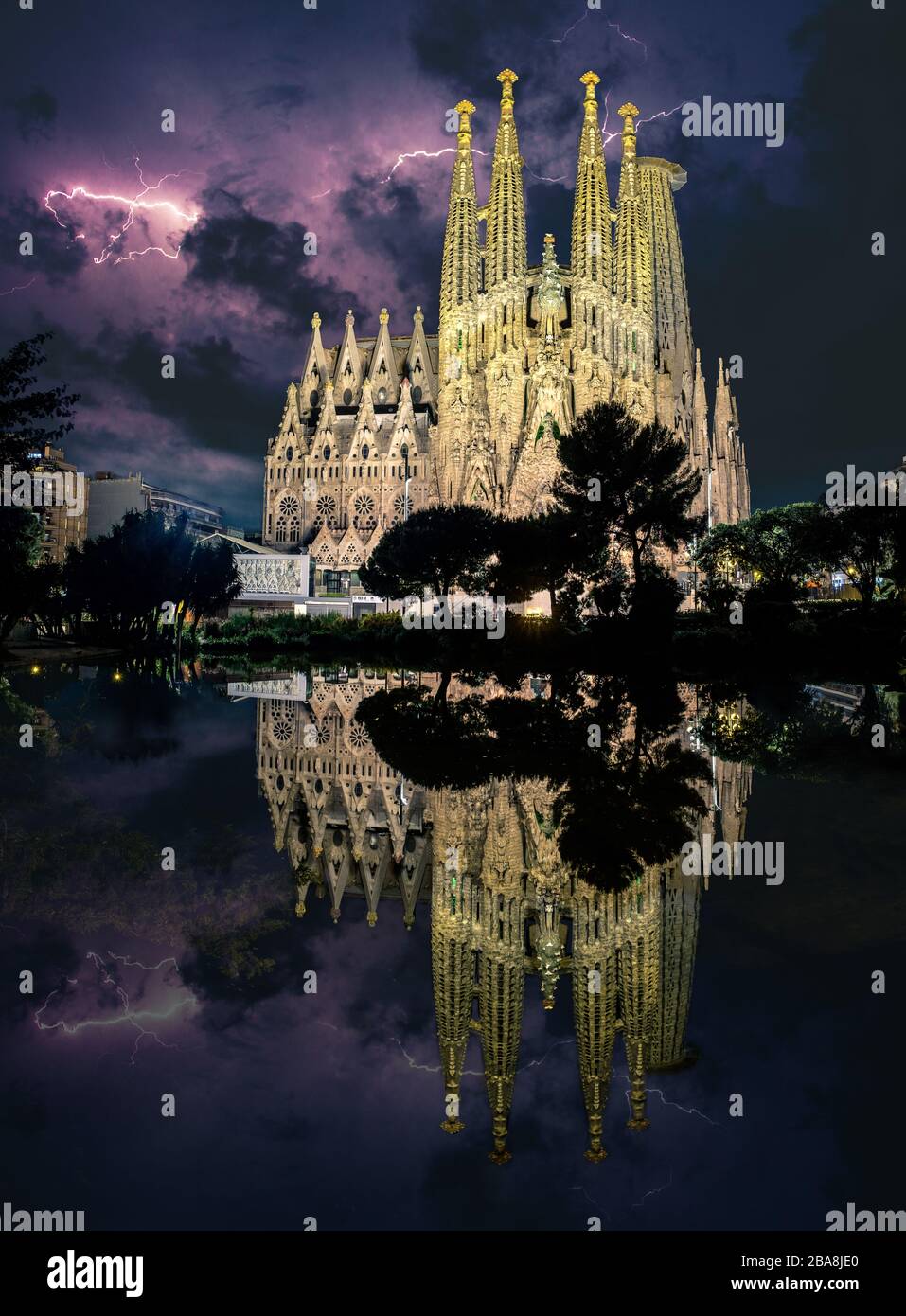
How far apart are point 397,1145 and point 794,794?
19.6ft

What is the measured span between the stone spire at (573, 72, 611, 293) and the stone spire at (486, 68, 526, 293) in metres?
4.17

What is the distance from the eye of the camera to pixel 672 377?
244ft

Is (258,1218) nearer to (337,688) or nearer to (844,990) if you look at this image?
(844,990)

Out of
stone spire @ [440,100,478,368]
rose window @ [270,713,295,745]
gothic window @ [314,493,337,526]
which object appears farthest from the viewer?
gothic window @ [314,493,337,526]

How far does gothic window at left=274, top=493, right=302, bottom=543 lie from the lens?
71.5 meters

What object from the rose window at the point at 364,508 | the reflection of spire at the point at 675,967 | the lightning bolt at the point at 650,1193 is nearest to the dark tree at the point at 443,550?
the rose window at the point at 364,508

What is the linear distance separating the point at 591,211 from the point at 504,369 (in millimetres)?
13127

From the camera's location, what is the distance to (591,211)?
58812mm

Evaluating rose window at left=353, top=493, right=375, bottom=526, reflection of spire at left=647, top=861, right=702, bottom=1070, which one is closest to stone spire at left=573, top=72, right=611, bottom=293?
rose window at left=353, top=493, right=375, bottom=526

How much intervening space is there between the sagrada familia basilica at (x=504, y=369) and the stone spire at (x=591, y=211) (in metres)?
0.10

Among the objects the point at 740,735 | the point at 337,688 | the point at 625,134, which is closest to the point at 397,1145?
the point at 740,735

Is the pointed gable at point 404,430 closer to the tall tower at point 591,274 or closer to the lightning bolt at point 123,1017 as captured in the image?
the tall tower at point 591,274

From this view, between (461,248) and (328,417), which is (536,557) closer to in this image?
(461,248)

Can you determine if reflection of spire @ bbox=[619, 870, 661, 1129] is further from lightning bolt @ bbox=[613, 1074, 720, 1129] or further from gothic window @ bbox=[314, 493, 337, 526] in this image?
gothic window @ bbox=[314, 493, 337, 526]
